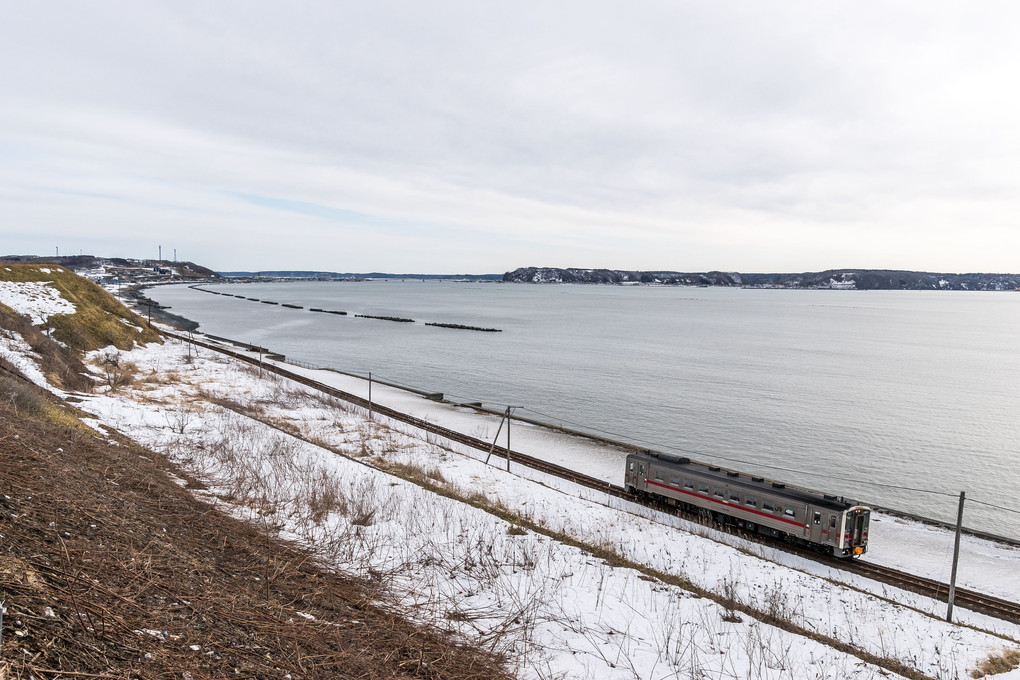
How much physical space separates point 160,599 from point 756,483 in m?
24.7

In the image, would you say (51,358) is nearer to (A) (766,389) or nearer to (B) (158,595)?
(B) (158,595)

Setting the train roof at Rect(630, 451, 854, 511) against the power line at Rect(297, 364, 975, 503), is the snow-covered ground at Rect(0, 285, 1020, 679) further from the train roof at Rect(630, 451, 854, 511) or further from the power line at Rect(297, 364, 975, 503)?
the power line at Rect(297, 364, 975, 503)

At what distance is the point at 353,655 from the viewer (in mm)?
5934

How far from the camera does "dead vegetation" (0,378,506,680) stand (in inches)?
175

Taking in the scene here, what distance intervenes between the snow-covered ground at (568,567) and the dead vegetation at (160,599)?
1167mm

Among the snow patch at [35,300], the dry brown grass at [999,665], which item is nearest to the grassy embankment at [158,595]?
the dry brown grass at [999,665]

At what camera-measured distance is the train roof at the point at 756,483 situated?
76.4ft

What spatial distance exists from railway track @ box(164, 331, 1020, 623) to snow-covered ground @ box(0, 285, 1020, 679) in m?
0.90

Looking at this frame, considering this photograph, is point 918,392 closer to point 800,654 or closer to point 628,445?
point 628,445

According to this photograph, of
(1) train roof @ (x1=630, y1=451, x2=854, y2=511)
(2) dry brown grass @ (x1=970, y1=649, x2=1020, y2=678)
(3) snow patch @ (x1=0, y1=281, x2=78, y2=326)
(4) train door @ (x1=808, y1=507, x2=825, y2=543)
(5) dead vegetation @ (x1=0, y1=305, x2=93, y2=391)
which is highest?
(3) snow patch @ (x1=0, y1=281, x2=78, y2=326)

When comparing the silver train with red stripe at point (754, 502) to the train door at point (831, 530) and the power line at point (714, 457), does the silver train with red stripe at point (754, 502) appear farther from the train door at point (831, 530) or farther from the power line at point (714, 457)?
the power line at point (714, 457)

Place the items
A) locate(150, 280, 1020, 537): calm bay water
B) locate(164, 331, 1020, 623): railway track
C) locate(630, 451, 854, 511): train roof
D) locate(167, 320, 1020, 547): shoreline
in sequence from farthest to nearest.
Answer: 1. locate(150, 280, 1020, 537): calm bay water
2. locate(167, 320, 1020, 547): shoreline
3. locate(630, 451, 854, 511): train roof
4. locate(164, 331, 1020, 623): railway track

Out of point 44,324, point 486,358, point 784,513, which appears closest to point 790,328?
point 486,358

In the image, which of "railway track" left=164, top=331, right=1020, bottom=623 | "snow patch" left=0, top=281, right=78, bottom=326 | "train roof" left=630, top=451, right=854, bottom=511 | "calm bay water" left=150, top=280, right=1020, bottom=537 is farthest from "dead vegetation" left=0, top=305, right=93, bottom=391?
"calm bay water" left=150, top=280, right=1020, bottom=537
